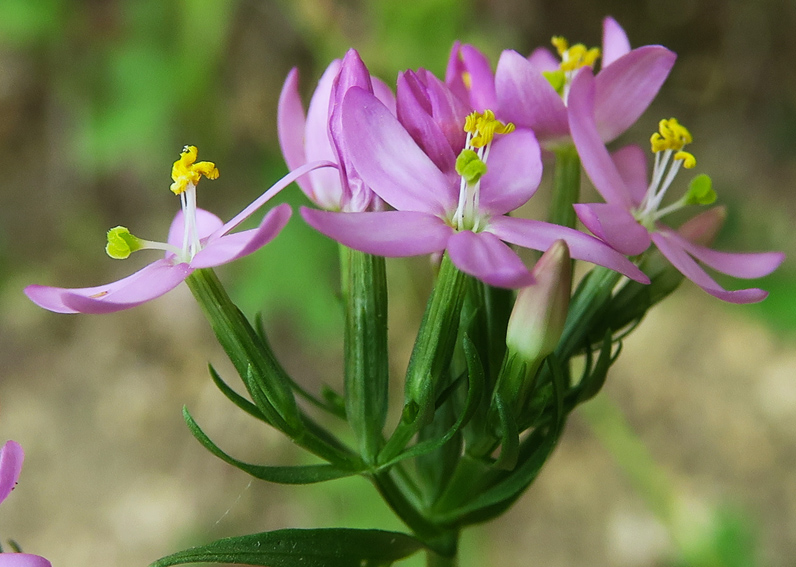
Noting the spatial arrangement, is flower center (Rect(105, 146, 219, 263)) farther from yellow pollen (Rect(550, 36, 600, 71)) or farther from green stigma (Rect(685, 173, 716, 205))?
green stigma (Rect(685, 173, 716, 205))

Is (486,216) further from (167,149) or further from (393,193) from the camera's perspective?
(167,149)

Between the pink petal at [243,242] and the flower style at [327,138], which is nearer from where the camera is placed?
the pink petal at [243,242]

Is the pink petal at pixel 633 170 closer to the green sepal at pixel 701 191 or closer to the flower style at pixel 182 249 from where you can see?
the green sepal at pixel 701 191

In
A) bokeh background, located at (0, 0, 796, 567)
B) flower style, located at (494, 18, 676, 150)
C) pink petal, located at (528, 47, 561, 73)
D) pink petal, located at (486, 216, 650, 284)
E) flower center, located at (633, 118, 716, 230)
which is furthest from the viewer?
bokeh background, located at (0, 0, 796, 567)

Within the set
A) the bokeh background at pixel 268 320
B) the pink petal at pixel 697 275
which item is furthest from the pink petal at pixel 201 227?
the bokeh background at pixel 268 320

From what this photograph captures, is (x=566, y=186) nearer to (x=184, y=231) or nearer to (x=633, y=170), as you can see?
(x=633, y=170)

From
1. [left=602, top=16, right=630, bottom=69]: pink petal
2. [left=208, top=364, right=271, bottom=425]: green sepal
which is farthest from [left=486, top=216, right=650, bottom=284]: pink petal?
[left=602, top=16, right=630, bottom=69]: pink petal
